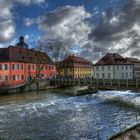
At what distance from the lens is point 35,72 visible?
66.2m

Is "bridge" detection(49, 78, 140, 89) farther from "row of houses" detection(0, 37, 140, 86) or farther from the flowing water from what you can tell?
"row of houses" detection(0, 37, 140, 86)

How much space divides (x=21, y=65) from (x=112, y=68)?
2579cm

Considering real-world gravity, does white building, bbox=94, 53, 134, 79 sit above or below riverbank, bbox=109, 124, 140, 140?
above

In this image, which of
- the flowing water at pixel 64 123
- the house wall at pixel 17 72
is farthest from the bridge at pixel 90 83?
the flowing water at pixel 64 123

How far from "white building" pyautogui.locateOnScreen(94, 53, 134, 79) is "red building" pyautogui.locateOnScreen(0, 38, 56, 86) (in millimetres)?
14163

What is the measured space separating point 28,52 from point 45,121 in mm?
45772

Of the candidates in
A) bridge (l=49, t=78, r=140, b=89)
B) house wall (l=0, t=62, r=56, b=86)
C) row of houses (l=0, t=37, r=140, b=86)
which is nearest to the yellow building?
row of houses (l=0, t=37, r=140, b=86)

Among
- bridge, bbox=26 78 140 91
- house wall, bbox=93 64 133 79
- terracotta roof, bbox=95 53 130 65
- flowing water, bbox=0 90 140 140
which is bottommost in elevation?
flowing water, bbox=0 90 140 140

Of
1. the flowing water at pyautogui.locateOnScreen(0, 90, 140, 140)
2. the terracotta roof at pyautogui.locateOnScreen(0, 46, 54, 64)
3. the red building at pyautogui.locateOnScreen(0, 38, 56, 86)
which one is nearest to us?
the flowing water at pyautogui.locateOnScreen(0, 90, 140, 140)

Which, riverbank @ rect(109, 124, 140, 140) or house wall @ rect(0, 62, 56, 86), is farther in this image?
house wall @ rect(0, 62, 56, 86)

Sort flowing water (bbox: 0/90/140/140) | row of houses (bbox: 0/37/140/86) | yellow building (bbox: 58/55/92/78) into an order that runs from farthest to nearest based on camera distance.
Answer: yellow building (bbox: 58/55/92/78) < row of houses (bbox: 0/37/140/86) < flowing water (bbox: 0/90/140/140)

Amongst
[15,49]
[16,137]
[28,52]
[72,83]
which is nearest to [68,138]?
[16,137]

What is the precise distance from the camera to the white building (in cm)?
6938

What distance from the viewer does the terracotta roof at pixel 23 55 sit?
185 ft
